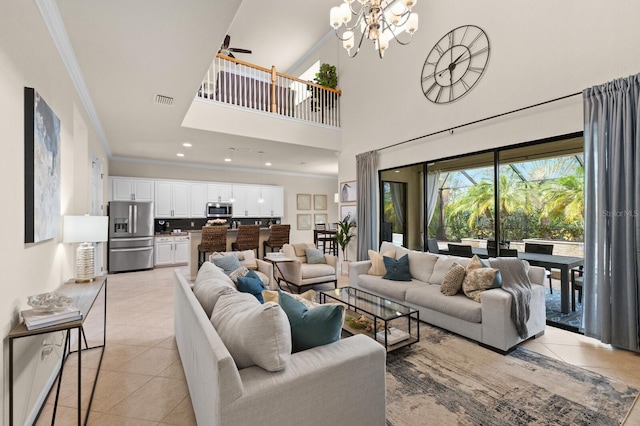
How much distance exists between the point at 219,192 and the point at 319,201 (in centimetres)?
357

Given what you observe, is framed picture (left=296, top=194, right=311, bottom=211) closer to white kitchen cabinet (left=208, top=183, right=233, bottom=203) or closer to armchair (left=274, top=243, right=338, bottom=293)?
white kitchen cabinet (left=208, top=183, right=233, bottom=203)

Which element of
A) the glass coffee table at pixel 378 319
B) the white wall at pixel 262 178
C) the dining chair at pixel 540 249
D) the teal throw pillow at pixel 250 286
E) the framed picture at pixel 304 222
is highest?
the white wall at pixel 262 178

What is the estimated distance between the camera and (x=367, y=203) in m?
5.89

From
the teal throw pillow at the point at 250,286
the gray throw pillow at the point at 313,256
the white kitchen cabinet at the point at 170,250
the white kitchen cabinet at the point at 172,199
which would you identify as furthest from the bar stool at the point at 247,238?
the teal throw pillow at the point at 250,286

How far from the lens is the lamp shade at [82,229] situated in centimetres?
258

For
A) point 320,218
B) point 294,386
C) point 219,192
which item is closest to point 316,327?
point 294,386

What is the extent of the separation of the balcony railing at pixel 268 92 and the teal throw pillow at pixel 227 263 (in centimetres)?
277

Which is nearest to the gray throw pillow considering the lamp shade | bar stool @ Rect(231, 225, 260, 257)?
bar stool @ Rect(231, 225, 260, 257)

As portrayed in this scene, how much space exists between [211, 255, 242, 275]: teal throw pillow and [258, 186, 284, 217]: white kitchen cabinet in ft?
17.5

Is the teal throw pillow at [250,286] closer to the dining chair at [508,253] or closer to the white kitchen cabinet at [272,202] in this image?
the dining chair at [508,253]

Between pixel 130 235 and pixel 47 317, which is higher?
pixel 130 235

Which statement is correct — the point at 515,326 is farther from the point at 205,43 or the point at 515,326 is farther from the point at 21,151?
the point at 21,151

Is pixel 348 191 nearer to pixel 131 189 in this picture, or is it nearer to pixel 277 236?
pixel 277 236

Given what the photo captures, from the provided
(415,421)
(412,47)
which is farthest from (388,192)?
(415,421)
